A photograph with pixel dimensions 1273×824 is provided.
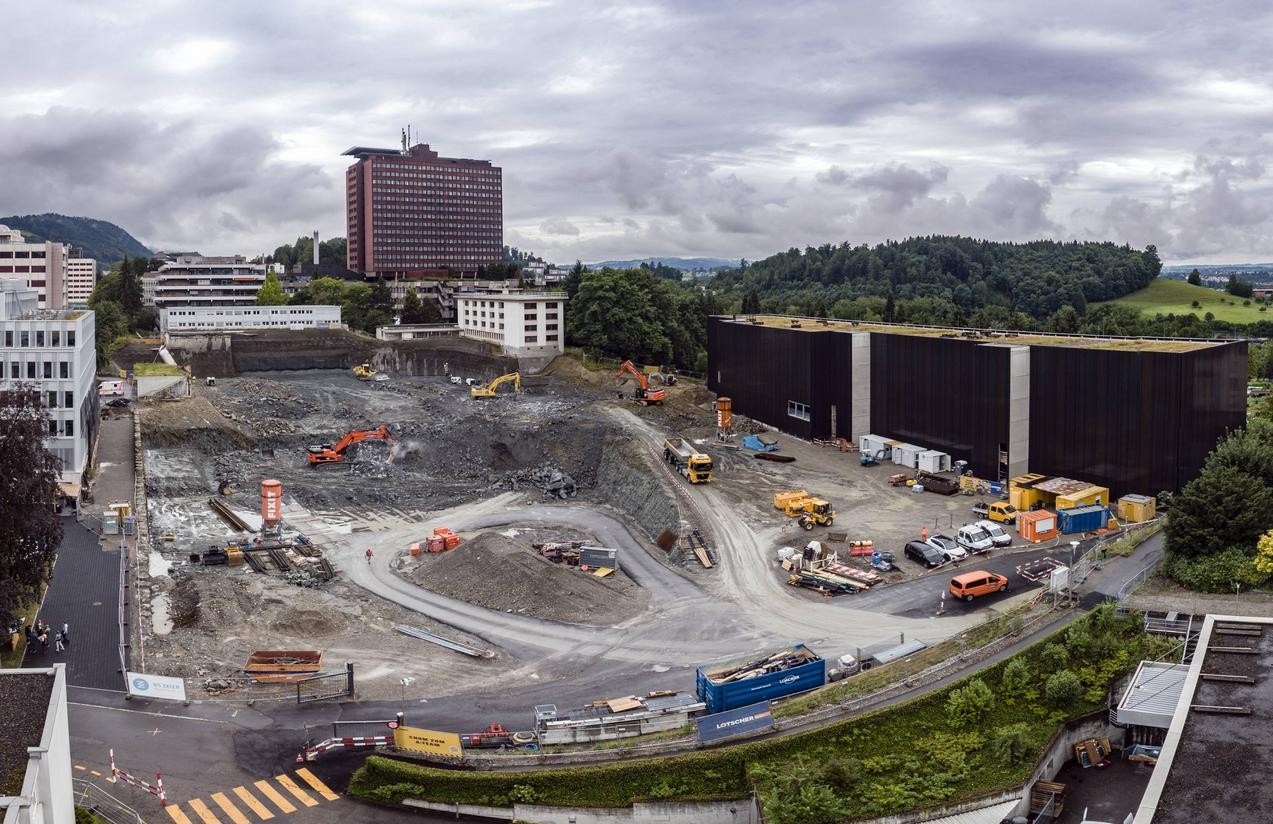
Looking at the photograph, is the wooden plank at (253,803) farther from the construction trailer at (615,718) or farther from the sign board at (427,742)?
the construction trailer at (615,718)

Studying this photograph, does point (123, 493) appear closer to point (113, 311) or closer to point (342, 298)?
point (113, 311)

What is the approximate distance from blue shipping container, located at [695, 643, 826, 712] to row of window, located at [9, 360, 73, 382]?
3848 cm

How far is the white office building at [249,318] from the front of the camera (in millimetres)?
119250

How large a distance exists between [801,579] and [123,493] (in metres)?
33.8

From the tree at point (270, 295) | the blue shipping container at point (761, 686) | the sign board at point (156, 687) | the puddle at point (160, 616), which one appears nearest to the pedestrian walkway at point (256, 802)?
the sign board at point (156, 687)

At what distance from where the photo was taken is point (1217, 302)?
155000 mm

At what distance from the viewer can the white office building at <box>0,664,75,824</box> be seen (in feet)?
54.6

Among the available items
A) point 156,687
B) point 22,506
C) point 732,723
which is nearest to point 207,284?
point 22,506

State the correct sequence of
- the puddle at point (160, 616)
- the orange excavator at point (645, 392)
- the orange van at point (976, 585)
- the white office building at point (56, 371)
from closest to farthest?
the puddle at point (160, 616) < the orange van at point (976, 585) < the white office building at point (56, 371) < the orange excavator at point (645, 392)

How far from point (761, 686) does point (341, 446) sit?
44314mm

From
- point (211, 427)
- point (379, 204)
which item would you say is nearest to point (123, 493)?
point (211, 427)

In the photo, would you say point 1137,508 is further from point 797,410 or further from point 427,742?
point 427,742

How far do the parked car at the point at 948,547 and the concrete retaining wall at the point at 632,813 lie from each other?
63.7ft

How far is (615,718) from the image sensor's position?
25.7 metres
